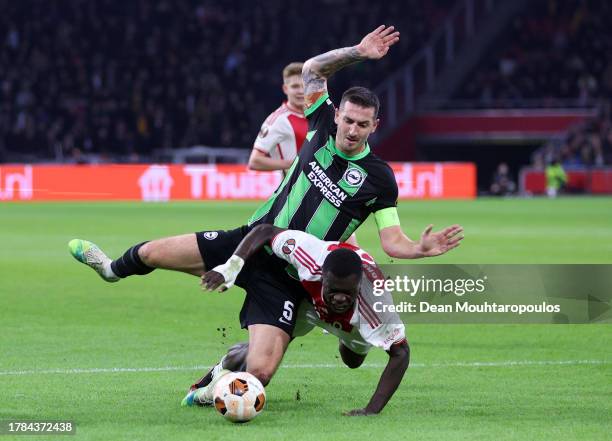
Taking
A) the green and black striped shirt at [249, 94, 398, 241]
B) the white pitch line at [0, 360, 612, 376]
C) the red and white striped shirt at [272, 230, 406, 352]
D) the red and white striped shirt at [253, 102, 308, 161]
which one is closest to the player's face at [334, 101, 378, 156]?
the green and black striped shirt at [249, 94, 398, 241]

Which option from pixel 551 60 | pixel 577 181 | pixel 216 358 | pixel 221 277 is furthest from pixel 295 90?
pixel 551 60

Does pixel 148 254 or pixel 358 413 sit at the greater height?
pixel 148 254

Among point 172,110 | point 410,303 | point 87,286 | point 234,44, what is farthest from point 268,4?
point 410,303

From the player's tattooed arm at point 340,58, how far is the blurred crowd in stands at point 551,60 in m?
36.4

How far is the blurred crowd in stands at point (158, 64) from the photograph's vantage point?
130 feet

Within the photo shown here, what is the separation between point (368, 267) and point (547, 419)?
4.25 feet

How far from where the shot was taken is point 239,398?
686 cm

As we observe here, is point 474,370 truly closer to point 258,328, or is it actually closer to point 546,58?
point 258,328

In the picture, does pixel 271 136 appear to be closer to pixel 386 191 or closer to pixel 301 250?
pixel 386 191

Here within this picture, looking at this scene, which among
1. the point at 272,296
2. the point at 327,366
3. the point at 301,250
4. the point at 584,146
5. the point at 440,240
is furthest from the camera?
the point at 584,146

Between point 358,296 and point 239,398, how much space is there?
2.86 feet

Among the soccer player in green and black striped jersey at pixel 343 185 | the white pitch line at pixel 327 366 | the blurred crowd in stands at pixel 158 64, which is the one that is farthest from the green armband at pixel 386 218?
the blurred crowd in stands at pixel 158 64

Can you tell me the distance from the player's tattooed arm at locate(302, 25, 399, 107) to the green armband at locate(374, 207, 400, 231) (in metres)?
0.88

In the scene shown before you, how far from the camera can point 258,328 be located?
7465 millimetres
